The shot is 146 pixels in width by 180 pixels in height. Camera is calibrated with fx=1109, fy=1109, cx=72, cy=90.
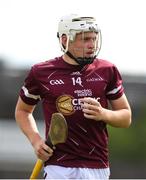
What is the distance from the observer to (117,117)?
8.02m

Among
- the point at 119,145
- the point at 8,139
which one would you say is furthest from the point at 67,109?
the point at 119,145

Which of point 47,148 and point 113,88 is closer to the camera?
point 47,148

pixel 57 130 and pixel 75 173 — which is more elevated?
pixel 57 130

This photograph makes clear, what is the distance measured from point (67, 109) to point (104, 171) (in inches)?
21.2

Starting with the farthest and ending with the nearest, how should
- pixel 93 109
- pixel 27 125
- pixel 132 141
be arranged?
pixel 132 141 → pixel 27 125 → pixel 93 109

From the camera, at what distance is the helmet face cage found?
8.09 m

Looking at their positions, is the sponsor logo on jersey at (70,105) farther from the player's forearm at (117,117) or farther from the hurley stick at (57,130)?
the player's forearm at (117,117)

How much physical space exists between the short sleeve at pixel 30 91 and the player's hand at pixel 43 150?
35 centimetres

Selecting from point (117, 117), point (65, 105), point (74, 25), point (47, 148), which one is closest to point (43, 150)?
point (47, 148)

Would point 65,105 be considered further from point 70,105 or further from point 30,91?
point 30,91

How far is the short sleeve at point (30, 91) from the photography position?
26.9ft

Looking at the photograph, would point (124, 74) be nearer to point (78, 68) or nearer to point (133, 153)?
point (133, 153)

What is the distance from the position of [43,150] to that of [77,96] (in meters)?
0.46

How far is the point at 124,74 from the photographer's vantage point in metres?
26.9
